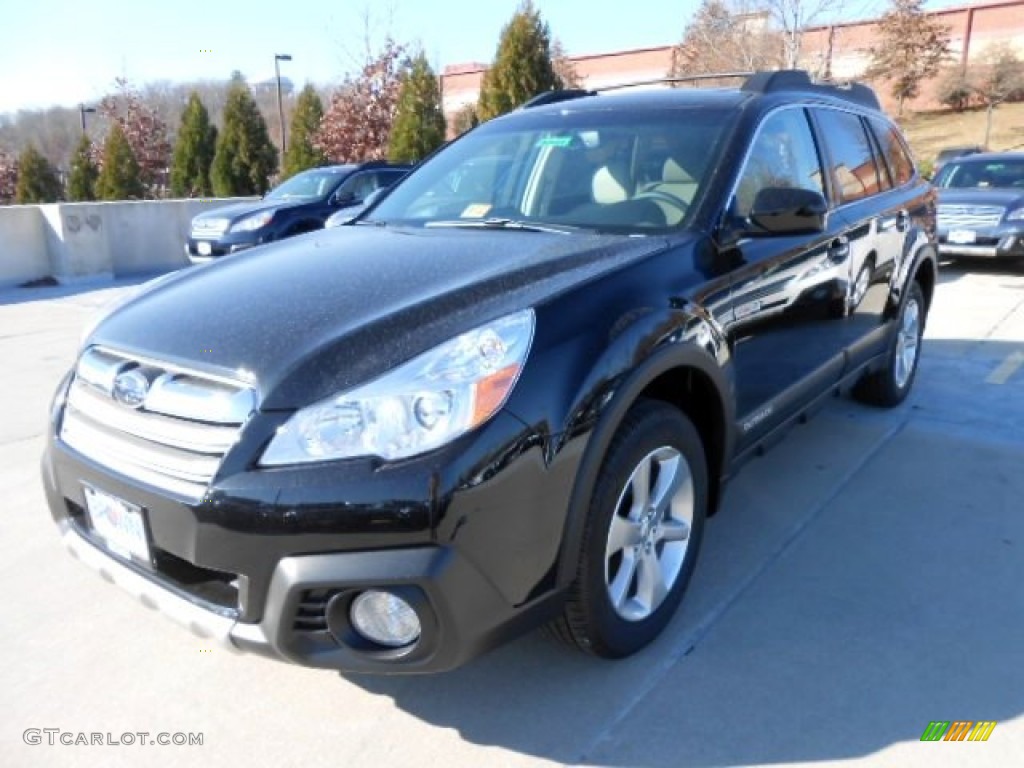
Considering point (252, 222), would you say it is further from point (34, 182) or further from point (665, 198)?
point (34, 182)

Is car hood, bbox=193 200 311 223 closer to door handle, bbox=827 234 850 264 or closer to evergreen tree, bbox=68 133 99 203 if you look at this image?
door handle, bbox=827 234 850 264

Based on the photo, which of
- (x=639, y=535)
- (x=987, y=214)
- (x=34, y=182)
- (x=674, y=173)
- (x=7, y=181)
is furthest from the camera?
(x=7, y=181)

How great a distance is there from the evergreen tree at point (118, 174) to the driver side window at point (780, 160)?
63.9ft

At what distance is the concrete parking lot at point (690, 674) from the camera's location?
2309mm

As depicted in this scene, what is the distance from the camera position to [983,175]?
37.7 ft

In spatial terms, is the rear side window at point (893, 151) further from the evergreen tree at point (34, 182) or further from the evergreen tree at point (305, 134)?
the evergreen tree at point (34, 182)

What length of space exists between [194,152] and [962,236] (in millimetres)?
18247

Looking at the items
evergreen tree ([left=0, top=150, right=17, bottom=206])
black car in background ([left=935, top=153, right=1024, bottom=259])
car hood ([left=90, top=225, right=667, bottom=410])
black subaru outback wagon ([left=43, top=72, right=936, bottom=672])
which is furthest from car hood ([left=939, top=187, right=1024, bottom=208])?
evergreen tree ([left=0, top=150, right=17, bottom=206])

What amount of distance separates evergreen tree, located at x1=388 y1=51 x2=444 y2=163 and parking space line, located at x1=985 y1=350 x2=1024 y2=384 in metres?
14.4

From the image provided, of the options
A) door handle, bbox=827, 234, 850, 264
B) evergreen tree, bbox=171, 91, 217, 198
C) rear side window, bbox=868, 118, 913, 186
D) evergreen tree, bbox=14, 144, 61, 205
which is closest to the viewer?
door handle, bbox=827, 234, 850, 264

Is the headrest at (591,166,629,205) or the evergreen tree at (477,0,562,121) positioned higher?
the evergreen tree at (477,0,562,121)

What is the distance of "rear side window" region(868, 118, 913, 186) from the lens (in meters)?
4.70

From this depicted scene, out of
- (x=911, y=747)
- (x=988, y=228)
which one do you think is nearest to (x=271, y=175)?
(x=988, y=228)

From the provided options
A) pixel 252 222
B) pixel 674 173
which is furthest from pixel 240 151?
pixel 674 173
